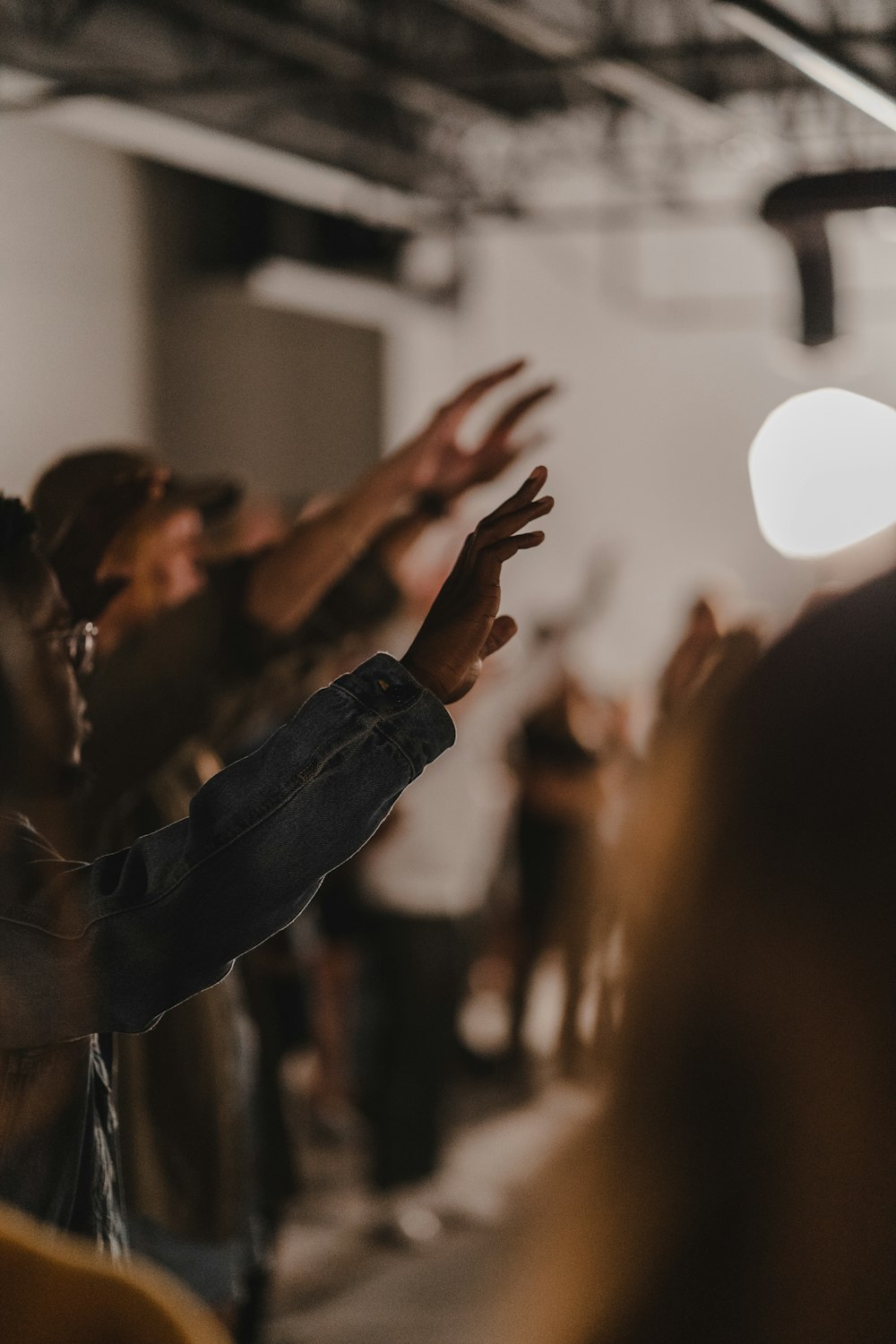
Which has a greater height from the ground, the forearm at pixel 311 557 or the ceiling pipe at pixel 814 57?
the ceiling pipe at pixel 814 57

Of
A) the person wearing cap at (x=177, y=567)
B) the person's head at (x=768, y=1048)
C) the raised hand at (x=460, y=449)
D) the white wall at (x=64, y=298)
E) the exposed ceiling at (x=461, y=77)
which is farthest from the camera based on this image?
the white wall at (x=64, y=298)

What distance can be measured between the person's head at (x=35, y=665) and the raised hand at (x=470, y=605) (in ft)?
1.07

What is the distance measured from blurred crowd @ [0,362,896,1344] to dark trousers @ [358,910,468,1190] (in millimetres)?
952

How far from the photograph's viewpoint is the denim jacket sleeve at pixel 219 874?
98 centimetres

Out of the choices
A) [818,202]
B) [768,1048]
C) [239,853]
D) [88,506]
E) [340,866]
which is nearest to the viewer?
[768,1048]

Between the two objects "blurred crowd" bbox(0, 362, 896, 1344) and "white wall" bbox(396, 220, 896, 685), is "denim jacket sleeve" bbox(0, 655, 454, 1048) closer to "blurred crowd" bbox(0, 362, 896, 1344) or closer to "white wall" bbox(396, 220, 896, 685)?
"blurred crowd" bbox(0, 362, 896, 1344)

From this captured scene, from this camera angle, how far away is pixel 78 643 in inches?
49.8

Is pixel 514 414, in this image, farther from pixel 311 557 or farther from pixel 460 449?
pixel 311 557

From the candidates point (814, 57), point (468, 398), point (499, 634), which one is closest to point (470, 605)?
point (499, 634)

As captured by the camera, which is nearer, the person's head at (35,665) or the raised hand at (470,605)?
the raised hand at (470,605)

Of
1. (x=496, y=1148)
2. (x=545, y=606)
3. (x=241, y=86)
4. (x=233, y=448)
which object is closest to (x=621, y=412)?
(x=545, y=606)

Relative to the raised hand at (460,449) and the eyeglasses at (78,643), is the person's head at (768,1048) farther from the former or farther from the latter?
the raised hand at (460,449)

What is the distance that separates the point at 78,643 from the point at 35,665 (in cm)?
8

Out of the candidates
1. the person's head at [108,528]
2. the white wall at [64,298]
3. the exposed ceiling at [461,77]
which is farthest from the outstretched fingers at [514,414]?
the white wall at [64,298]
